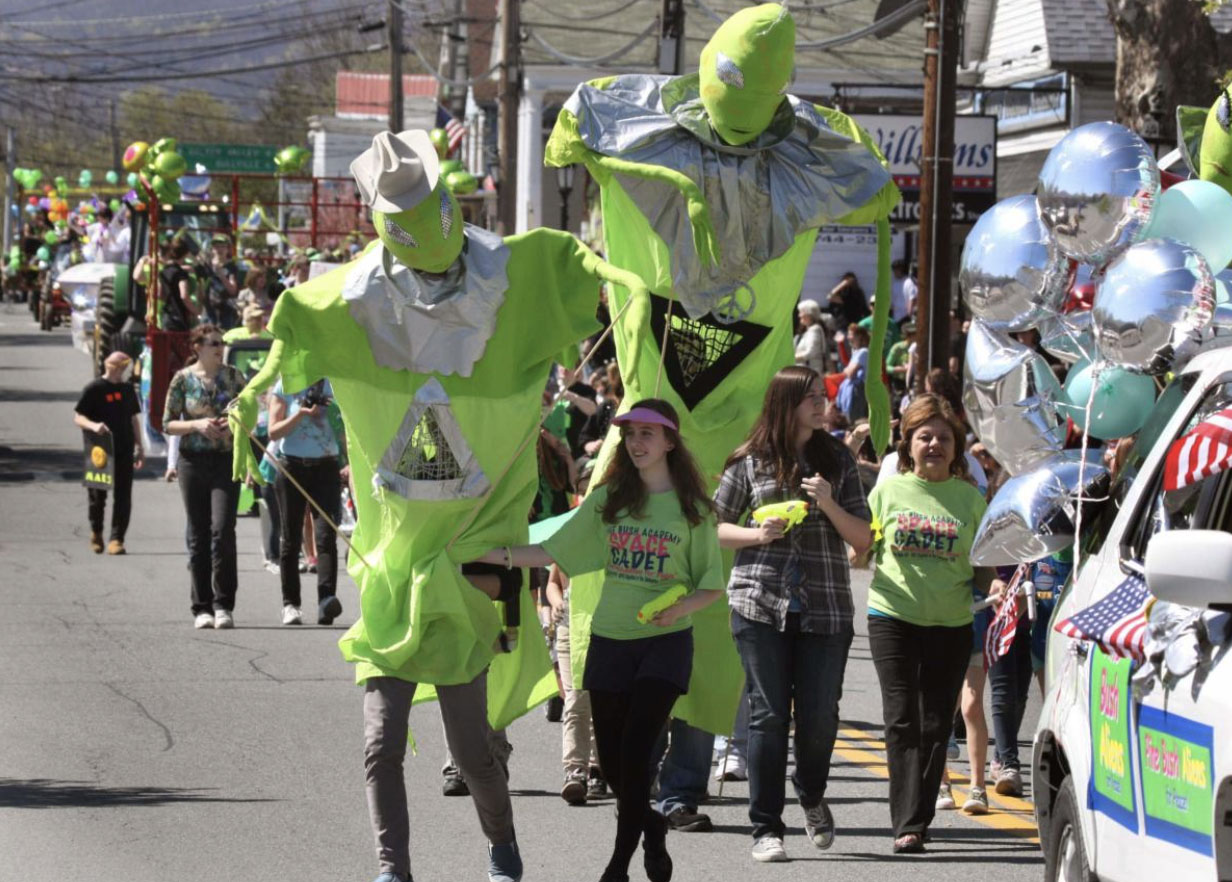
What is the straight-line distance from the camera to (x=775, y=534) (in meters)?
7.37

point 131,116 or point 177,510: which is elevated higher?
point 131,116

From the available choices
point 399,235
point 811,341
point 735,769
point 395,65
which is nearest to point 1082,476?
point 399,235

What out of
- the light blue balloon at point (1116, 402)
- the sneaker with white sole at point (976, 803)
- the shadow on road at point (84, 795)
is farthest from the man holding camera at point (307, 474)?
the light blue balloon at point (1116, 402)

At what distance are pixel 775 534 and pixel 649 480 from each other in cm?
58

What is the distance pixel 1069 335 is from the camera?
269 inches

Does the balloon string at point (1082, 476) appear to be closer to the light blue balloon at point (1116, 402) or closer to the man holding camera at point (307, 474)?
the light blue balloon at point (1116, 402)

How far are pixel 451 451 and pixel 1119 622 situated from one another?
2609 millimetres

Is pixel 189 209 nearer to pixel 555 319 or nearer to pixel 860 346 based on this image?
pixel 860 346

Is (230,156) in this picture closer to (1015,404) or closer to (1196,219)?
(1015,404)

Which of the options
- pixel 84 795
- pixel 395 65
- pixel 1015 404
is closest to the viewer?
pixel 1015 404

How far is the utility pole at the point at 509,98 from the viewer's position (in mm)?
30078

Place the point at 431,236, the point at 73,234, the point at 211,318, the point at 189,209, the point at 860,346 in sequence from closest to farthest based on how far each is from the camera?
1. the point at 431,236
2. the point at 860,346
3. the point at 211,318
4. the point at 189,209
5. the point at 73,234

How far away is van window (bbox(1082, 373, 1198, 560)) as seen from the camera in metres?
5.70

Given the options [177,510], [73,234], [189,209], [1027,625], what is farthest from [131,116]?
[1027,625]
